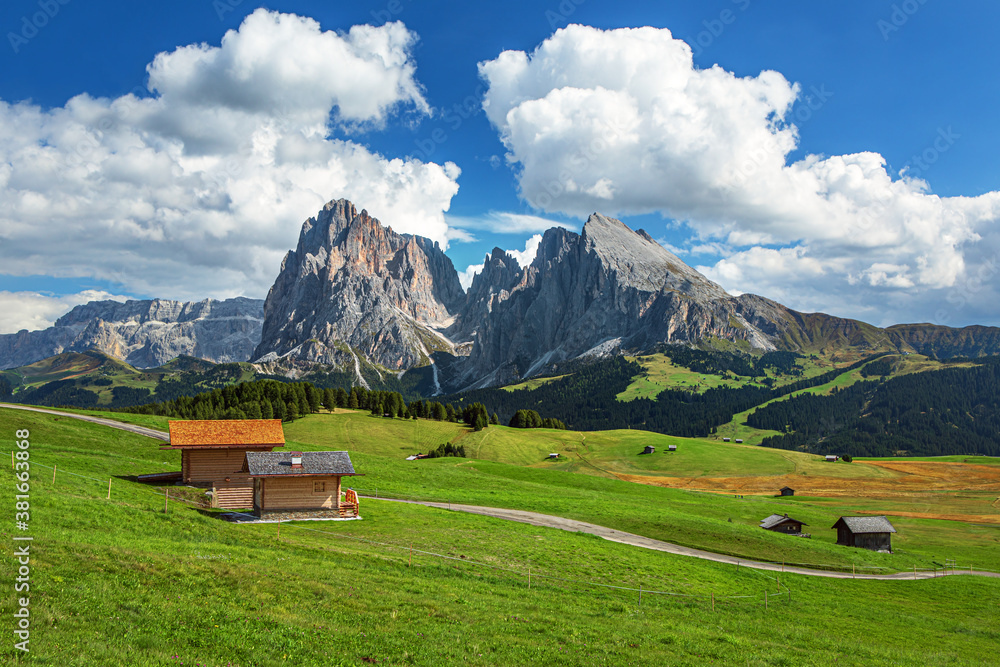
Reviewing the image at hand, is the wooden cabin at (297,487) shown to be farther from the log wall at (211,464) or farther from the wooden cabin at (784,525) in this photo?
the wooden cabin at (784,525)

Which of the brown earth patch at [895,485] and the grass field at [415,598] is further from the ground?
the grass field at [415,598]

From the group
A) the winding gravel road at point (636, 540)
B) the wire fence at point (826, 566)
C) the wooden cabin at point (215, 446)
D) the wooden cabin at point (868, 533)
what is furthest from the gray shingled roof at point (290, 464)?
the wooden cabin at point (868, 533)

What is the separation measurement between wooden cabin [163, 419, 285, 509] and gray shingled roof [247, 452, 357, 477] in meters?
6.49

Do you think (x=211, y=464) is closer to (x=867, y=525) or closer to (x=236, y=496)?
(x=236, y=496)

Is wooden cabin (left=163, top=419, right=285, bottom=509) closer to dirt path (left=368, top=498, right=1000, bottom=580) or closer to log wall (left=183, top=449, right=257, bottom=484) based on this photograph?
log wall (left=183, top=449, right=257, bottom=484)

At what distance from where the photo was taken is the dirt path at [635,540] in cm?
4925

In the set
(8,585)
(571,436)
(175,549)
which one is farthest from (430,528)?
(571,436)

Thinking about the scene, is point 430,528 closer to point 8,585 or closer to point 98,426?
point 8,585

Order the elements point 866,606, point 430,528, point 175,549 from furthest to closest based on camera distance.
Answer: point 430,528 → point 866,606 → point 175,549

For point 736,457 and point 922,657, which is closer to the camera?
point 922,657

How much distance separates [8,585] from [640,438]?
171 metres

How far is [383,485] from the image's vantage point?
66.5m

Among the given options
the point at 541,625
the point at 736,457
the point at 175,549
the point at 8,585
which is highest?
the point at 8,585

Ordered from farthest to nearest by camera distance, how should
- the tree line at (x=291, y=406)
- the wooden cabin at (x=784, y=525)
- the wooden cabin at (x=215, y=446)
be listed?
the tree line at (x=291, y=406), the wooden cabin at (x=784, y=525), the wooden cabin at (x=215, y=446)
